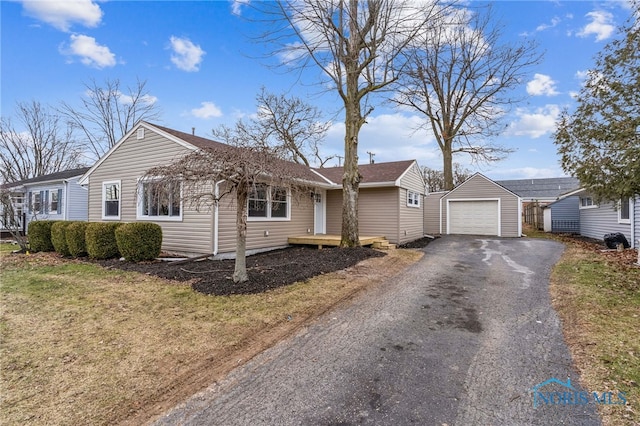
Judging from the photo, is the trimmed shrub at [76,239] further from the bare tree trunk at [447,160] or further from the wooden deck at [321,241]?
the bare tree trunk at [447,160]

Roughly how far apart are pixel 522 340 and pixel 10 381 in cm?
551

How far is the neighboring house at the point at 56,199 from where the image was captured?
58.6 ft

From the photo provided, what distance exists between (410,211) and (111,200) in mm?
12346

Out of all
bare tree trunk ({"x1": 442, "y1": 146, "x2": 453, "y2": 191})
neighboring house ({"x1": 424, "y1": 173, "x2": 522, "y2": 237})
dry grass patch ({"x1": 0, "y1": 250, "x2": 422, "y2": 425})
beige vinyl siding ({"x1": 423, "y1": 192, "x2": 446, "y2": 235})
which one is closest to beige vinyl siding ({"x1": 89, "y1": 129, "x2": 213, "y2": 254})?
dry grass patch ({"x1": 0, "y1": 250, "x2": 422, "y2": 425})

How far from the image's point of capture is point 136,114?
93.0 ft

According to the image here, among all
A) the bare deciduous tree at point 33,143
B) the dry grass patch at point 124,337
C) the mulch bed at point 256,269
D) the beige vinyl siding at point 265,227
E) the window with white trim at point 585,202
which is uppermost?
the bare deciduous tree at point 33,143

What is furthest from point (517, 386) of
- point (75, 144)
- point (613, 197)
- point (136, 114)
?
point (75, 144)

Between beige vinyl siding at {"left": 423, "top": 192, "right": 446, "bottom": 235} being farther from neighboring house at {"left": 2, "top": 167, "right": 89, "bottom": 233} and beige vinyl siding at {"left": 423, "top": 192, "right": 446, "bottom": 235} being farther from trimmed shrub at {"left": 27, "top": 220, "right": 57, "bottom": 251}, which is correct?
neighboring house at {"left": 2, "top": 167, "right": 89, "bottom": 233}

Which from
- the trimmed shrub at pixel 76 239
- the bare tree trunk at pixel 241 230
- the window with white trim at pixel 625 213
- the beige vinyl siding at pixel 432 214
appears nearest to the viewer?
the bare tree trunk at pixel 241 230

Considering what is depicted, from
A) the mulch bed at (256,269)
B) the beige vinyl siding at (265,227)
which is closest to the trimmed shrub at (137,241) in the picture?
the mulch bed at (256,269)

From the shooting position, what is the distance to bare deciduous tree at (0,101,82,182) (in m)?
27.0

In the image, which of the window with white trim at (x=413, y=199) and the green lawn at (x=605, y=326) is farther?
the window with white trim at (x=413, y=199)

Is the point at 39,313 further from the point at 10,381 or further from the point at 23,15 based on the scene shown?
the point at 23,15

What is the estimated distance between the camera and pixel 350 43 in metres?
10.5
